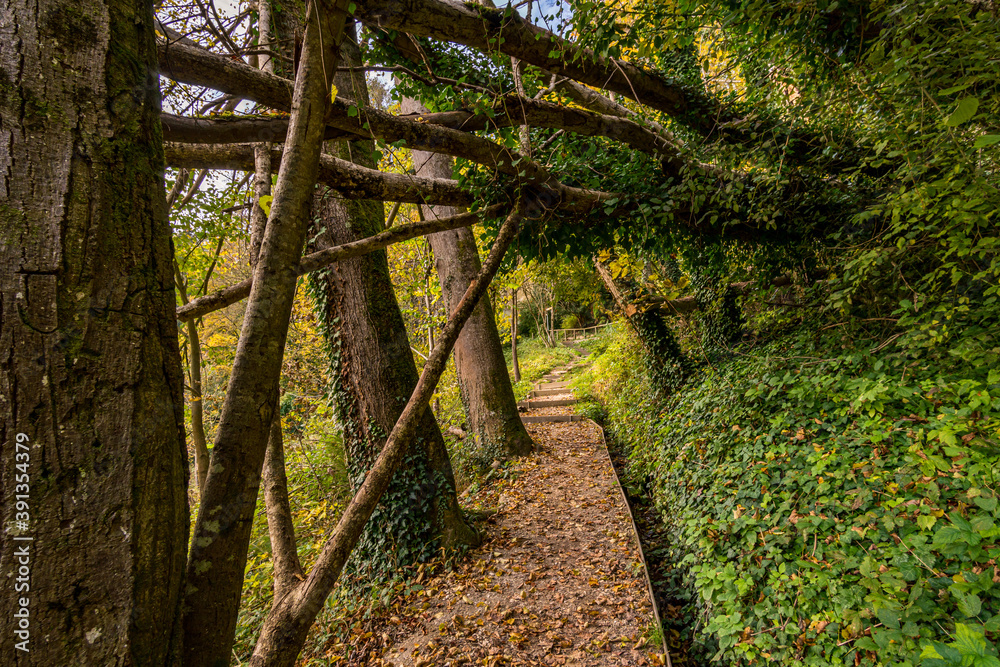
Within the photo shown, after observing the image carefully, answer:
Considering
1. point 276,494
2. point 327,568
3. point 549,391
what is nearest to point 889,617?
point 327,568

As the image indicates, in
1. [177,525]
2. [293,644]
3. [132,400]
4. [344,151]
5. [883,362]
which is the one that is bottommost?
[883,362]

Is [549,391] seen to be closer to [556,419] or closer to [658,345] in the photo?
[556,419]

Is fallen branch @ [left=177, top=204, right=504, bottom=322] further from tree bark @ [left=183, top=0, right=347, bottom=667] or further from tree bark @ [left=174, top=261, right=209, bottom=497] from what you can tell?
tree bark @ [left=174, top=261, right=209, bottom=497]

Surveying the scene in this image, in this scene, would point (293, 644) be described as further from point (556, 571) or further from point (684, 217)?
point (684, 217)

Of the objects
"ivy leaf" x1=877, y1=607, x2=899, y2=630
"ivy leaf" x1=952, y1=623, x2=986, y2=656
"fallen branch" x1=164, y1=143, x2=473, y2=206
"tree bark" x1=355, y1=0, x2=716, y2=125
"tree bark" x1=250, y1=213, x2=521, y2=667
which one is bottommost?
"ivy leaf" x1=877, y1=607, x2=899, y2=630

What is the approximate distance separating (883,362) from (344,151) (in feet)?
19.2

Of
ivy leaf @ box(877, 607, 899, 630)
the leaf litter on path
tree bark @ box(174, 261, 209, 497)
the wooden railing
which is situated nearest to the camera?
ivy leaf @ box(877, 607, 899, 630)

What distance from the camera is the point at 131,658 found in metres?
0.83

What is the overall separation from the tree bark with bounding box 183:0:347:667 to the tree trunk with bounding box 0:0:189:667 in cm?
13

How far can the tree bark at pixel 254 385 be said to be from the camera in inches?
42.4

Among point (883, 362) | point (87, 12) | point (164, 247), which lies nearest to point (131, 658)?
point (164, 247)

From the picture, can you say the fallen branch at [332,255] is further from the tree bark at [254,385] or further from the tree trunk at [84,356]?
the tree trunk at [84,356]

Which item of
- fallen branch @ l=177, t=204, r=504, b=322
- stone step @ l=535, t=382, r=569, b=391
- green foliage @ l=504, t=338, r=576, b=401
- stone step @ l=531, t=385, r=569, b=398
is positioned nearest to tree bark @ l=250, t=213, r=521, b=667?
fallen branch @ l=177, t=204, r=504, b=322

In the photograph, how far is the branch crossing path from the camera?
3291 mm
